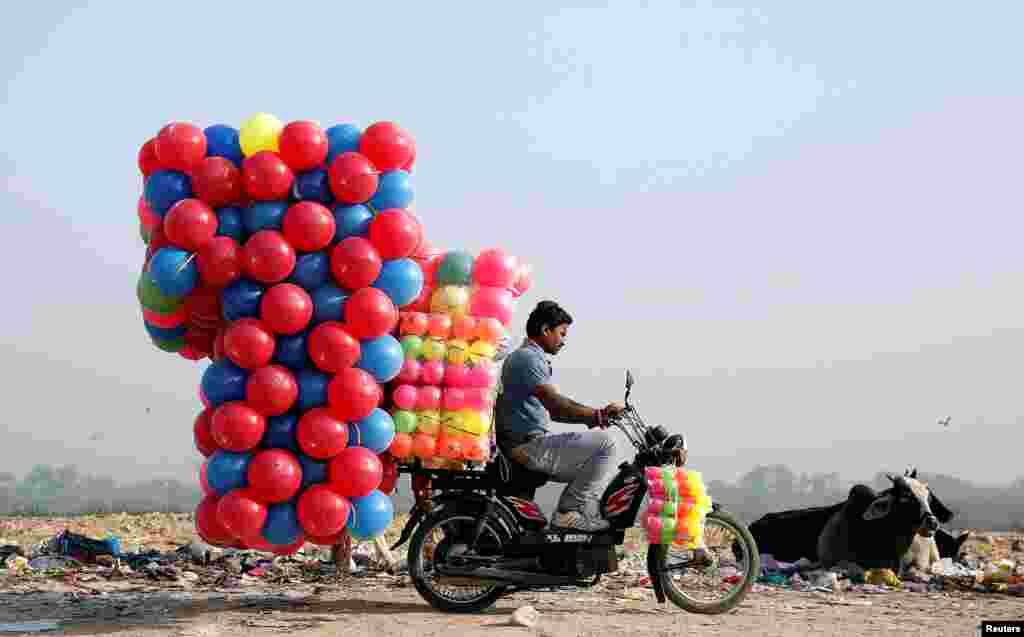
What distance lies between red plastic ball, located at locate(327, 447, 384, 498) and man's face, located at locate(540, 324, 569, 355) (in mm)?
1496

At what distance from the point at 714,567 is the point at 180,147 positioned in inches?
197

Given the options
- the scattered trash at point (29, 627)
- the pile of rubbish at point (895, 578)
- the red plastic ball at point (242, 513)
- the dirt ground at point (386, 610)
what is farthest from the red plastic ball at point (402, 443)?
the pile of rubbish at point (895, 578)

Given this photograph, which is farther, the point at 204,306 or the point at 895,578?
the point at 895,578

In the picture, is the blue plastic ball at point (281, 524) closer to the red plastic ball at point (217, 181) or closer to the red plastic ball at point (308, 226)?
the red plastic ball at point (308, 226)

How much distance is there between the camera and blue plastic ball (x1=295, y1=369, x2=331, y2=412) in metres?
7.84

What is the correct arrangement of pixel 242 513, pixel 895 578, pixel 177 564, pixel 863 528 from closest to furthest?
pixel 242 513 < pixel 895 578 < pixel 177 564 < pixel 863 528

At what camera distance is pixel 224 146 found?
8.20m

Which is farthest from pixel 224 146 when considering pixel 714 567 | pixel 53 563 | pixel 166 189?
pixel 53 563

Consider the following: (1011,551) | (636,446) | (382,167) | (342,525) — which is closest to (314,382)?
(342,525)

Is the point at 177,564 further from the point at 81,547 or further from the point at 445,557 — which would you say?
the point at 445,557

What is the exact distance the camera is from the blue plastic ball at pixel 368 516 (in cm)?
788

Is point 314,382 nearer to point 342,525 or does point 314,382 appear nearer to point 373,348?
point 373,348

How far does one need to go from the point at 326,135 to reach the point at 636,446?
3.26 m

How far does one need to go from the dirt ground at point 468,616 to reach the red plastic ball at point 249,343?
72.1 inches
